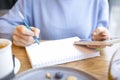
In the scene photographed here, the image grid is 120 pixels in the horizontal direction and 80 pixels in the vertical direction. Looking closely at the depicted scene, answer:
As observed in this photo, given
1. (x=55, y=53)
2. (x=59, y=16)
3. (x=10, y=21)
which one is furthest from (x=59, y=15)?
(x=55, y=53)

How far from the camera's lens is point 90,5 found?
1172 mm

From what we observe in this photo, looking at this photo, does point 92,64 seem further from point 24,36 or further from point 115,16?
point 115,16

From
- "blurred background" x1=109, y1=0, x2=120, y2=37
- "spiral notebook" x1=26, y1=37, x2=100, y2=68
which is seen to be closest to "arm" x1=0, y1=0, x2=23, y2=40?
"spiral notebook" x1=26, y1=37, x2=100, y2=68

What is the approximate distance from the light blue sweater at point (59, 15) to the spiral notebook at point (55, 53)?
0.26 meters

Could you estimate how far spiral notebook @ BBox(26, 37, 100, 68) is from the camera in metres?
0.77

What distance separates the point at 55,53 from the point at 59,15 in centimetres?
39

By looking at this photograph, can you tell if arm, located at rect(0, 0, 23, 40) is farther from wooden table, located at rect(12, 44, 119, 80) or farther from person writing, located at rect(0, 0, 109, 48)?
wooden table, located at rect(12, 44, 119, 80)

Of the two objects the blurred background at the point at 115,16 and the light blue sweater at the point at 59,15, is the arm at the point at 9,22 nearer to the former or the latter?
the light blue sweater at the point at 59,15

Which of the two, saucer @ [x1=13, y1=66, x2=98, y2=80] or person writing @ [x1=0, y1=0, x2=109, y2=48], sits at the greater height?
person writing @ [x1=0, y1=0, x2=109, y2=48]

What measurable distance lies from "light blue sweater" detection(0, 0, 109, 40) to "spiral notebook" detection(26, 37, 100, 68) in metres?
0.26

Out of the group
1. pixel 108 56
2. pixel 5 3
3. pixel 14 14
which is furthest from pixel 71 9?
pixel 5 3

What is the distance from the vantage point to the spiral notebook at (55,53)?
2.51ft

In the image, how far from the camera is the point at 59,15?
45.0 inches

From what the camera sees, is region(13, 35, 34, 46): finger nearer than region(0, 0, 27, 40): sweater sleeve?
Yes
